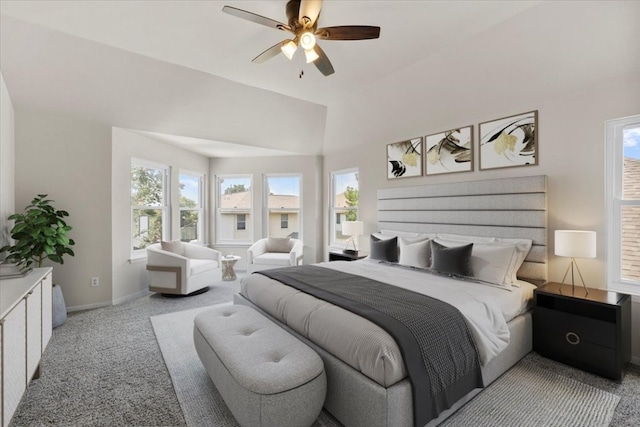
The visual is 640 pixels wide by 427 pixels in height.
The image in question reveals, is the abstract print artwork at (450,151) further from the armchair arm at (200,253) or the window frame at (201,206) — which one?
the window frame at (201,206)

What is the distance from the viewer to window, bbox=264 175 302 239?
6.39 metres

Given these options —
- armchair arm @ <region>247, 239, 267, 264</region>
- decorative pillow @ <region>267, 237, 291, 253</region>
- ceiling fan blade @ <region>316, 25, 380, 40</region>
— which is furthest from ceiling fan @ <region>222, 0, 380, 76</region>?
decorative pillow @ <region>267, 237, 291, 253</region>

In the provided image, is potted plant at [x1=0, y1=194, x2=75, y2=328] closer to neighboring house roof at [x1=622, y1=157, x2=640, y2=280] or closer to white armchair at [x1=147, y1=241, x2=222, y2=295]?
white armchair at [x1=147, y1=241, x2=222, y2=295]

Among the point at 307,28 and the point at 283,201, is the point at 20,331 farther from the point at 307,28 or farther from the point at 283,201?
the point at 283,201

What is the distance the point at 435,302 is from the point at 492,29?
2.50 metres

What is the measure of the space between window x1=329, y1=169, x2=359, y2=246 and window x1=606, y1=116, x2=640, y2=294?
3372 millimetres

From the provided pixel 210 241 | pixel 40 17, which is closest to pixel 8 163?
pixel 40 17

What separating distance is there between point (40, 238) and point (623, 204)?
5.79 m

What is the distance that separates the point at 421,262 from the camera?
3379mm

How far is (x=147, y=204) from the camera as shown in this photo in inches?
196

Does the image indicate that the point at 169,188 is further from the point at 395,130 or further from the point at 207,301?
the point at 395,130

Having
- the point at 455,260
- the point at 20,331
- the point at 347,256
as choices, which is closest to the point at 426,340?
the point at 455,260

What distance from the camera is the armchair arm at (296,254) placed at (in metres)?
5.19

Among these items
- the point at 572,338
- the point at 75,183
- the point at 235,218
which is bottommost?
the point at 572,338
